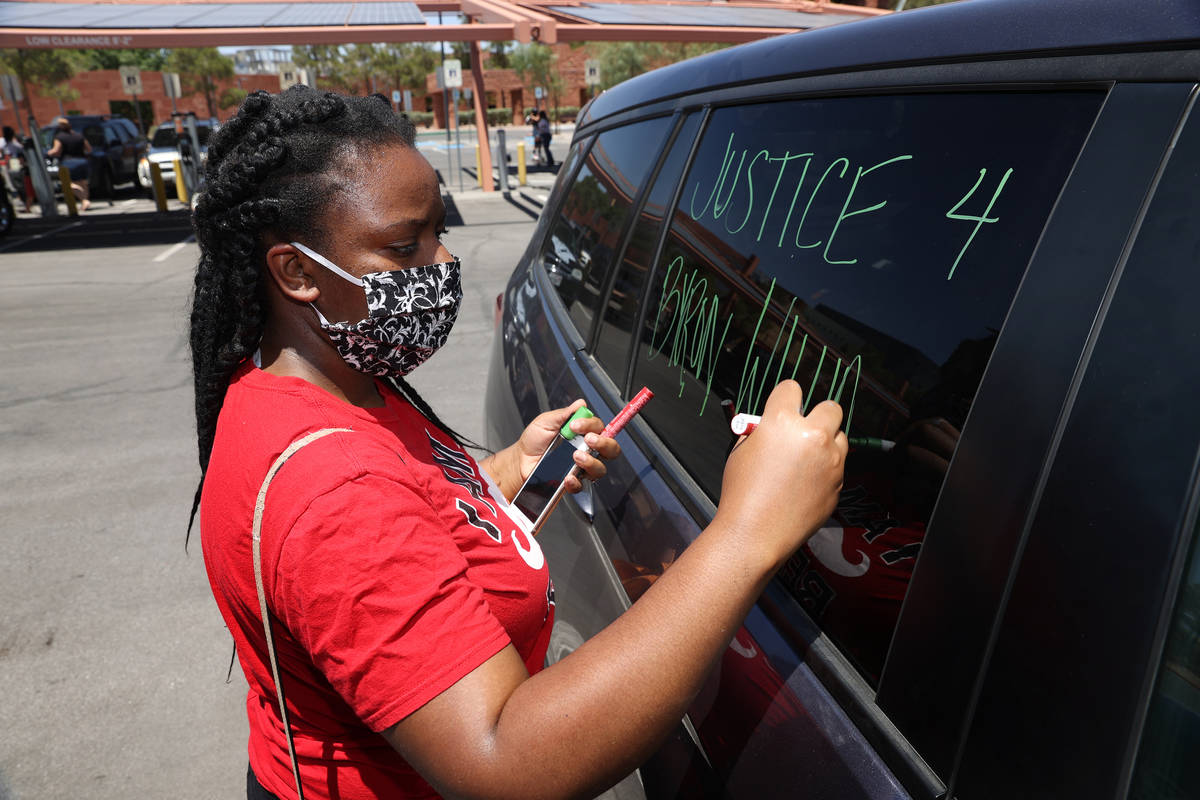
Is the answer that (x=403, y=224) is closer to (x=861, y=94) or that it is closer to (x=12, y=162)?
(x=861, y=94)

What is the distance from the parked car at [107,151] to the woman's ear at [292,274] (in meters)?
20.5

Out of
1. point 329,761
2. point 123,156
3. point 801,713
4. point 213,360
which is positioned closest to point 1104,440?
point 801,713

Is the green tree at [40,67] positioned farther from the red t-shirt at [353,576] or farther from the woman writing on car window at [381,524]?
the red t-shirt at [353,576]

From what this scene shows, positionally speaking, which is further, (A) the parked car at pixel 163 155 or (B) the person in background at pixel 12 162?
(A) the parked car at pixel 163 155

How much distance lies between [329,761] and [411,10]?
17.9m

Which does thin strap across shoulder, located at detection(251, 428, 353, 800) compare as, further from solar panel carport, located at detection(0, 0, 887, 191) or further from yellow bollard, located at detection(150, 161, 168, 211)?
yellow bollard, located at detection(150, 161, 168, 211)

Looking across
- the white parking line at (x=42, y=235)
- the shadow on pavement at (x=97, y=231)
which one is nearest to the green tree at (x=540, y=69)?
the shadow on pavement at (x=97, y=231)

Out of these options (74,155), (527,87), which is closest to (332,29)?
(74,155)

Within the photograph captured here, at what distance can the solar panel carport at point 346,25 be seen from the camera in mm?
12883

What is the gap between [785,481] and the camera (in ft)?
2.96

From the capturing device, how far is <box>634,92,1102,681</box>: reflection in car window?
89cm

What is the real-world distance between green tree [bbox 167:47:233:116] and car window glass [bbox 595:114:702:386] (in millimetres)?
47366

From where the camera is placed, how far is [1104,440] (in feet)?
2.33

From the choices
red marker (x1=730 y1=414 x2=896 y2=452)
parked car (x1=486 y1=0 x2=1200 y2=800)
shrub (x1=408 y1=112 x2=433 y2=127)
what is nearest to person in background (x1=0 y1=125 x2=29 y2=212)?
parked car (x1=486 y1=0 x2=1200 y2=800)
